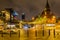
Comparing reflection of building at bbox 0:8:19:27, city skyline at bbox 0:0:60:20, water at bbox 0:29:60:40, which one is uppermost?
city skyline at bbox 0:0:60:20

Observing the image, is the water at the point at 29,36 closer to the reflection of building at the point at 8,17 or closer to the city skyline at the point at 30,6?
the reflection of building at the point at 8,17

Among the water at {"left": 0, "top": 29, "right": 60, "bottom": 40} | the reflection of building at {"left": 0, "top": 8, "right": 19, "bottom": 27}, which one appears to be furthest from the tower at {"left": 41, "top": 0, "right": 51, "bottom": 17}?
the reflection of building at {"left": 0, "top": 8, "right": 19, "bottom": 27}

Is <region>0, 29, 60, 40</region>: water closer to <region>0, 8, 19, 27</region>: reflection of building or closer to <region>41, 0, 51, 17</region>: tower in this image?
<region>0, 8, 19, 27</region>: reflection of building

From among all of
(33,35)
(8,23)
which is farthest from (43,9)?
(8,23)

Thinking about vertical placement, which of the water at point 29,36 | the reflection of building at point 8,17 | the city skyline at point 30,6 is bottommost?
the water at point 29,36

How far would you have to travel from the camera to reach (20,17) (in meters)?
2.43

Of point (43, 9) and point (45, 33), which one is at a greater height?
point (43, 9)

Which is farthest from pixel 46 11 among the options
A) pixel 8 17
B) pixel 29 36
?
pixel 8 17

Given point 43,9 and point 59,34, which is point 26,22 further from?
point 59,34

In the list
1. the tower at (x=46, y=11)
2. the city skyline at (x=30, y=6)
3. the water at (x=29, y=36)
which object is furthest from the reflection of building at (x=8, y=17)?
the tower at (x=46, y=11)

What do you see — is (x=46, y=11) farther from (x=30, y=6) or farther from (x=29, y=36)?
(x=29, y=36)

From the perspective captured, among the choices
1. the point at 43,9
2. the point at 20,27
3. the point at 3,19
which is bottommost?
the point at 20,27

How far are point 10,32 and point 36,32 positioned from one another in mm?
529

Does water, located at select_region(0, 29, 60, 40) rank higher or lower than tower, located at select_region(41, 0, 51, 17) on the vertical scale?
lower
